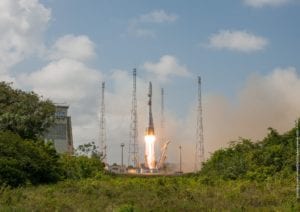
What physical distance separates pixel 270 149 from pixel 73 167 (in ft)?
51.4

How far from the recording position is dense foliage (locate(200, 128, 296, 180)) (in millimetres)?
47500

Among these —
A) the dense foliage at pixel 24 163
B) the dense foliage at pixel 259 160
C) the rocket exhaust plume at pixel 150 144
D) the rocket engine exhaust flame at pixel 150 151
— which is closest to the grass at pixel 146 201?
the dense foliage at pixel 24 163

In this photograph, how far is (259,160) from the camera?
49500 millimetres

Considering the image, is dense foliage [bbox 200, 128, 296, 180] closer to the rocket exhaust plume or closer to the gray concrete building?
the rocket exhaust plume

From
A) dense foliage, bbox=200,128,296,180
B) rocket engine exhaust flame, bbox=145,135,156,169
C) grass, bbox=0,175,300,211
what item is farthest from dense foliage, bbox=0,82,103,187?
rocket engine exhaust flame, bbox=145,135,156,169

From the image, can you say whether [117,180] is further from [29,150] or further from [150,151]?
[150,151]

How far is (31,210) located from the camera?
22.2 m

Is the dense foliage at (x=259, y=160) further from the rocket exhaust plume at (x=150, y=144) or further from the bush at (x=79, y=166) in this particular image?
the rocket exhaust plume at (x=150, y=144)

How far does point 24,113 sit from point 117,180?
51.5 feet

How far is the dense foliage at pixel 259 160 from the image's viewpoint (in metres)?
47.5

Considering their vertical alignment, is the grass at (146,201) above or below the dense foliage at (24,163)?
below

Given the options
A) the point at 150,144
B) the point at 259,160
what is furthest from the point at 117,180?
the point at 150,144

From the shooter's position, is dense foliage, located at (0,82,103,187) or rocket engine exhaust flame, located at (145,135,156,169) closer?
dense foliage, located at (0,82,103,187)

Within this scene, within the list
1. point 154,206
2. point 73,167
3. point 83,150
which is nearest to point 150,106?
point 83,150
